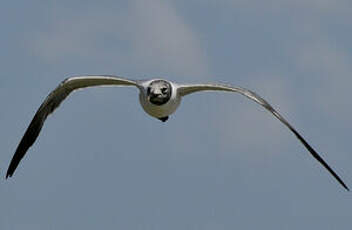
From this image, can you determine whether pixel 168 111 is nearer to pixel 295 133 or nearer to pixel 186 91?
pixel 186 91

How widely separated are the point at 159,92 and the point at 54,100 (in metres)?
3.90

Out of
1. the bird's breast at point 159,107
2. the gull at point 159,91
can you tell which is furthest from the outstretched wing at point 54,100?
the bird's breast at point 159,107

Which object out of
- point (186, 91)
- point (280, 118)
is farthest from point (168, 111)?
point (280, 118)

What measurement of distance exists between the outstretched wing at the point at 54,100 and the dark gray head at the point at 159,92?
62 cm

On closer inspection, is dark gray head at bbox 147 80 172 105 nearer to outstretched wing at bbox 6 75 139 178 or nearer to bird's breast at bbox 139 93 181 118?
bird's breast at bbox 139 93 181 118

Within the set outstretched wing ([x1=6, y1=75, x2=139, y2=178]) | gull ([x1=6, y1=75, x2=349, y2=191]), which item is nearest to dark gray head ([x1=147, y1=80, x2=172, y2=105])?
gull ([x1=6, y1=75, x2=349, y2=191])

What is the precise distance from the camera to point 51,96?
102 feet

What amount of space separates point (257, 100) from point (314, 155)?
215 cm

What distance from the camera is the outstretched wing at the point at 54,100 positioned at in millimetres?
30078

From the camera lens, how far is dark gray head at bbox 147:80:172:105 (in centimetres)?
2881

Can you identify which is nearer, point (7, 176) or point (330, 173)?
point (330, 173)

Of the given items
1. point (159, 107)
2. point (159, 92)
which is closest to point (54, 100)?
point (159, 107)

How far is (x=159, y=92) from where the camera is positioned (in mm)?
28812

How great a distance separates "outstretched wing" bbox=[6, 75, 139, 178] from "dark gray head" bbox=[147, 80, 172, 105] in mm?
618
